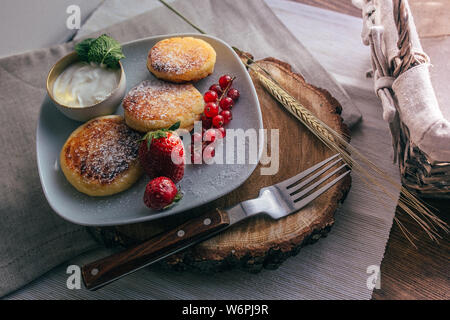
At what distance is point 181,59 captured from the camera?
1417mm

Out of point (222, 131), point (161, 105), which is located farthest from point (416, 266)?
point (161, 105)

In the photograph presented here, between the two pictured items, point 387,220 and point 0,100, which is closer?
point 387,220

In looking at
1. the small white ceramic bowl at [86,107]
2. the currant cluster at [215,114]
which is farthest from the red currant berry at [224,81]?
the small white ceramic bowl at [86,107]

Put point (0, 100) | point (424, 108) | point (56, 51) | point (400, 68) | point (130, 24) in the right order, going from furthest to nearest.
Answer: point (130, 24), point (56, 51), point (0, 100), point (400, 68), point (424, 108)

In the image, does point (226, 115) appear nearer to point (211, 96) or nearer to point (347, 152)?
point (211, 96)

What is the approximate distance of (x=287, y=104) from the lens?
145 centimetres

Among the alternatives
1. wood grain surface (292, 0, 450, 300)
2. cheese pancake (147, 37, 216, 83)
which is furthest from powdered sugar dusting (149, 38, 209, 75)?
wood grain surface (292, 0, 450, 300)

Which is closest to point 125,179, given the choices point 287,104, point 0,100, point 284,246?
point 284,246

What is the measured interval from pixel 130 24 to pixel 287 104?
98 centimetres

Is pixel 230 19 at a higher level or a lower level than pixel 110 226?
higher

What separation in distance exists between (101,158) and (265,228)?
1.92ft

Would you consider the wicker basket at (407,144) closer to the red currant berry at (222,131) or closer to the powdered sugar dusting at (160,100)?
the red currant berry at (222,131)

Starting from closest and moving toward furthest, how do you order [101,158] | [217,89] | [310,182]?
1. [101,158]
2. [310,182]
3. [217,89]
